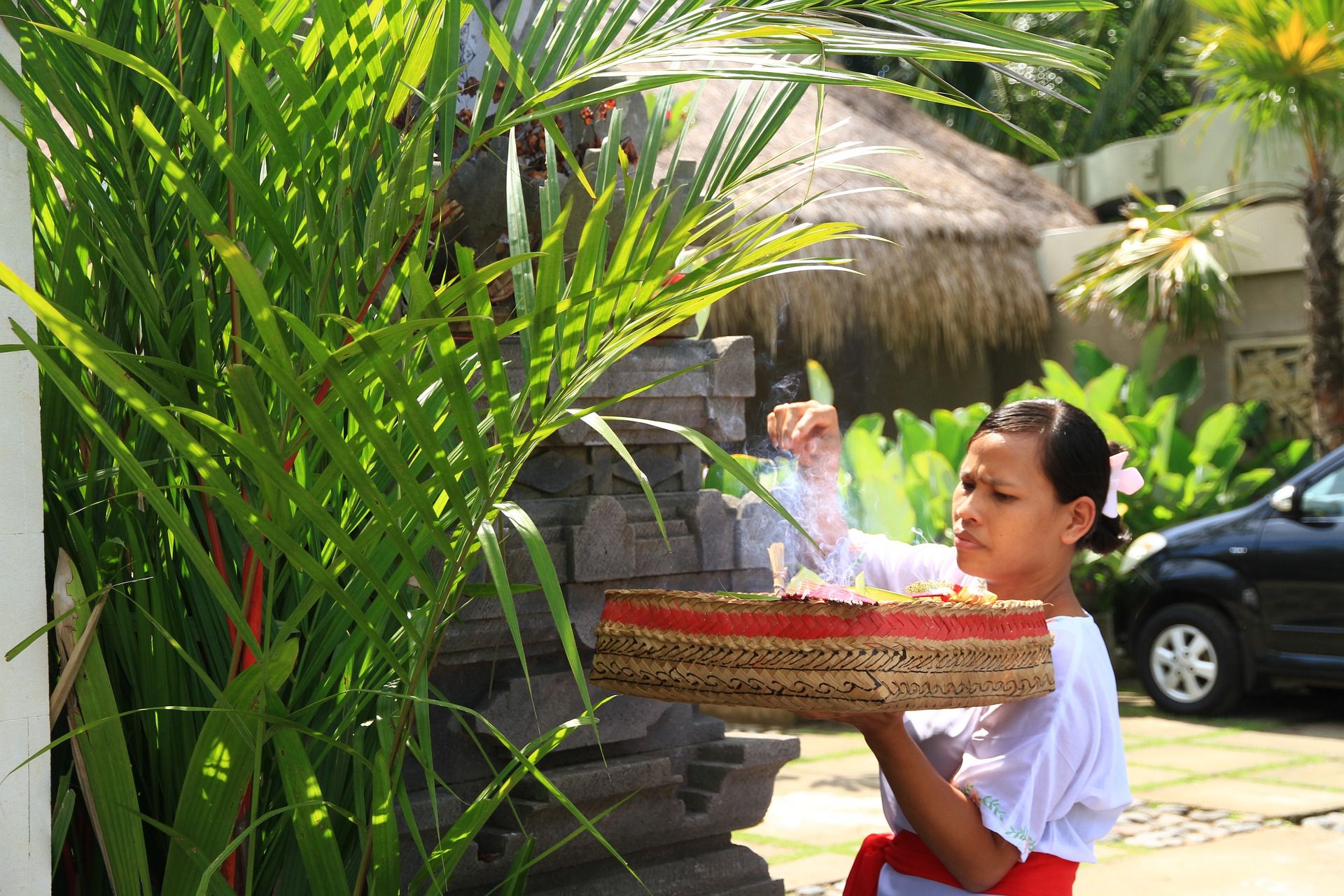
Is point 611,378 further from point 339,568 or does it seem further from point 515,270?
point 339,568

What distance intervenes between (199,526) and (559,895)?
2.94 ft

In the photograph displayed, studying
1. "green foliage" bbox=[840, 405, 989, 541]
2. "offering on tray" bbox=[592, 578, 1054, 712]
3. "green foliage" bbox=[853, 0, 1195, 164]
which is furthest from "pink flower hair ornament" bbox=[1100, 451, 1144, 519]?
"green foliage" bbox=[853, 0, 1195, 164]

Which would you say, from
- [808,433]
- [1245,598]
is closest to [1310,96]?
[1245,598]

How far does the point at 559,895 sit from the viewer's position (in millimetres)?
2078

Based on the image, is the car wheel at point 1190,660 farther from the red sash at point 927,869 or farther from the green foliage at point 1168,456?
the red sash at point 927,869

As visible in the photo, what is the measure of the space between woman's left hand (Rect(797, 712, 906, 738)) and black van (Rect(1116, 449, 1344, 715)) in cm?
481

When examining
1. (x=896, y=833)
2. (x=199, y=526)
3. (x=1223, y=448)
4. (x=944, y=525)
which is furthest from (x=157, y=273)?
(x=1223, y=448)

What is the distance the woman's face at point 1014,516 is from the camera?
179 cm

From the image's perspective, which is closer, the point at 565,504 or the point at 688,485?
Result: the point at 565,504

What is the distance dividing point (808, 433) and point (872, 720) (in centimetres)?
53

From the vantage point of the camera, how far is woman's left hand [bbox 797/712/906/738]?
1.33 metres

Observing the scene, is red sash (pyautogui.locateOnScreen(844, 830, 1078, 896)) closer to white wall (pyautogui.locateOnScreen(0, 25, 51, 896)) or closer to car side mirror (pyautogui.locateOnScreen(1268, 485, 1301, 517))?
white wall (pyautogui.locateOnScreen(0, 25, 51, 896))

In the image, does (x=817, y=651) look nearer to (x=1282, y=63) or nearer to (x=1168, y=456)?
(x=1168, y=456)

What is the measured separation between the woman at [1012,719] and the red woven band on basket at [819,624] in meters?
0.12
